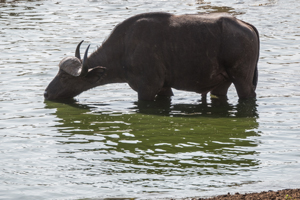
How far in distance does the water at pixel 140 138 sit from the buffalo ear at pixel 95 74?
537 mm

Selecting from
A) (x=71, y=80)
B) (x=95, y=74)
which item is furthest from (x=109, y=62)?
(x=71, y=80)

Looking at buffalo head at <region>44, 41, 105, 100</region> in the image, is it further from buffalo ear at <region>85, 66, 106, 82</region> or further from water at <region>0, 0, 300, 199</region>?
water at <region>0, 0, 300, 199</region>

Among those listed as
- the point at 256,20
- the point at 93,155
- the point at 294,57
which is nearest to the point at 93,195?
the point at 93,155

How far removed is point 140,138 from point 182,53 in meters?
2.51

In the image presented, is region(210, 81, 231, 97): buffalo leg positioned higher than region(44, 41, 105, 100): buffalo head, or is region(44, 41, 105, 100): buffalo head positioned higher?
region(44, 41, 105, 100): buffalo head

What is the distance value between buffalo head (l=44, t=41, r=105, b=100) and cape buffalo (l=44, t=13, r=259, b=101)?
137 millimetres

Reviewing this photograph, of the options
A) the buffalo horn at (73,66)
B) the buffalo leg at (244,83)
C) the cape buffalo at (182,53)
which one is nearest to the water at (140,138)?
the buffalo leg at (244,83)

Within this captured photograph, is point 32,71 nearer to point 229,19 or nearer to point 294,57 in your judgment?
point 229,19

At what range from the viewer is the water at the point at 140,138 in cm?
732

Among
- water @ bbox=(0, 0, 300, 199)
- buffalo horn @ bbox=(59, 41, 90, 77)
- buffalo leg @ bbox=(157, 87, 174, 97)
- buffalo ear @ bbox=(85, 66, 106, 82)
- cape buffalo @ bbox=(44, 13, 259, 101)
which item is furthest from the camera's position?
buffalo leg @ bbox=(157, 87, 174, 97)

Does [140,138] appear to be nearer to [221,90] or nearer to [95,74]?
[95,74]

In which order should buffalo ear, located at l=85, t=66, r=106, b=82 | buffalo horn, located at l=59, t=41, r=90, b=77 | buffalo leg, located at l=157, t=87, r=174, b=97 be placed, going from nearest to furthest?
1. buffalo ear, located at l=85, t=66, r=106, b=82
2. buffalo horn, located at l=59, t=41, r=90, b=77
3. buffalo leg, located at l=157, t=87, r=174, b=97

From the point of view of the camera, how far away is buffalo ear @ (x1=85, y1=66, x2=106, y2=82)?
11594 millimetres

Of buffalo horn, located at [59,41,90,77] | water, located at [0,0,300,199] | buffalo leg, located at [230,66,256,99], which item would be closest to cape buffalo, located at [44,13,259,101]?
buffalo leg, located at [230,66,256,99]
